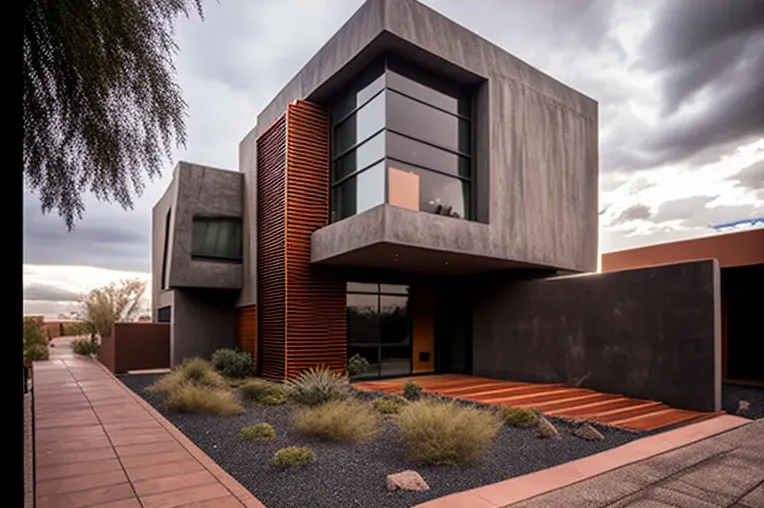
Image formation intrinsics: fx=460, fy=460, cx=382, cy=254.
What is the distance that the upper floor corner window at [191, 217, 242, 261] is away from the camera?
525 inches

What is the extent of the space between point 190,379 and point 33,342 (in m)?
7.15

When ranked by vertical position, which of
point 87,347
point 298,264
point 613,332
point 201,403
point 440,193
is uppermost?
point 440,193

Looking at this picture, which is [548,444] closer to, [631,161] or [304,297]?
[304,297]

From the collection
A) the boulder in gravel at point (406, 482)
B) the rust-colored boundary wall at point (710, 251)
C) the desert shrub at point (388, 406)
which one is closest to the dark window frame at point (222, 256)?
the desert shrub at point (388, 406)

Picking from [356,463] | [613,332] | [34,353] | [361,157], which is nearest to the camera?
[356,463]

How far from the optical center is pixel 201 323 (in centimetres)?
1366

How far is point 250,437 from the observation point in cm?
582

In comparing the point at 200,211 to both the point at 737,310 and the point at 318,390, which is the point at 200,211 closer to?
the point at 318,390

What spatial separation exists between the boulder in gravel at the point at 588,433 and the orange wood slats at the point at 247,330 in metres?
8.23

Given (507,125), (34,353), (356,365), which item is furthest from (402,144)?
(34,353)

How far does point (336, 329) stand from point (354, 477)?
671cm

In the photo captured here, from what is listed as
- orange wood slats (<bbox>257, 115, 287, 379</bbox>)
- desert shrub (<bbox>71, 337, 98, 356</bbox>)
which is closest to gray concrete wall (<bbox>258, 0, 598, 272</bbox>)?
orange wood slats (<bbox>257, 115, 287, 379</bbox>)

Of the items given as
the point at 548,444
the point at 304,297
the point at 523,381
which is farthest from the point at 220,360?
the point at 548,444
